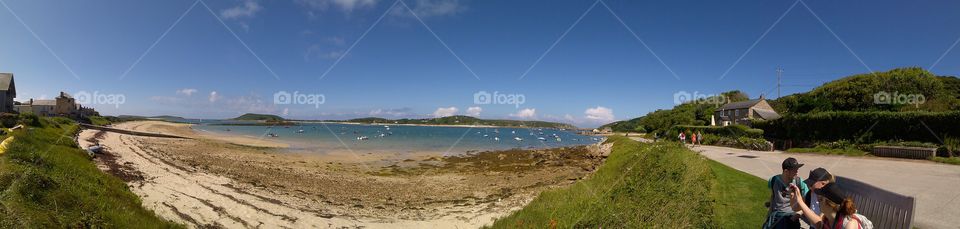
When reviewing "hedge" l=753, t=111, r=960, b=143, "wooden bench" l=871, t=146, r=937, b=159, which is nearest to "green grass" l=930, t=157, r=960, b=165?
"wooden bench" l=871, t=146, r=937, b=159

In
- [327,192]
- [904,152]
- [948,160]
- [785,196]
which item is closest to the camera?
[785,196]

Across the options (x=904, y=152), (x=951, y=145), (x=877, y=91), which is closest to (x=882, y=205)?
(x=904, y=152)

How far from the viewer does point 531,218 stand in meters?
9.65

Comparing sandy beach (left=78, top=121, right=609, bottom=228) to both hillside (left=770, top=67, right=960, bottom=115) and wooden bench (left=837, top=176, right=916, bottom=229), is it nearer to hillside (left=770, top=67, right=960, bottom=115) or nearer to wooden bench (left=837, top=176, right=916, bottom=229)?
wooden bench (left=837, top=176, right=916, bottom=229)

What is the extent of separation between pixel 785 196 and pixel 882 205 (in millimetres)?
1192

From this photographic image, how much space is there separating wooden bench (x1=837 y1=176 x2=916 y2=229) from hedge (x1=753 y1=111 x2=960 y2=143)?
20.9 m

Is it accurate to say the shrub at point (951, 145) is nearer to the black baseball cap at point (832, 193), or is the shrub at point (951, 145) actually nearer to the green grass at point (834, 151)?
the green grass at point (834, 151)

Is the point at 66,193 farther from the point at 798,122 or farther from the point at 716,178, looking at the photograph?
the point at 798,122

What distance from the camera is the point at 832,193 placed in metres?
4.09

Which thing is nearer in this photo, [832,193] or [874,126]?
[832,193]

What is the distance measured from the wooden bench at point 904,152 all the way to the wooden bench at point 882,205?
18.1 m

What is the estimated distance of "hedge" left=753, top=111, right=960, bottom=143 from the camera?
18.7m

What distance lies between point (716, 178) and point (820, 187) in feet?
28.8

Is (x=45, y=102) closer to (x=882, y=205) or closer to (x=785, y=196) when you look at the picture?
(x=785, y=196)
